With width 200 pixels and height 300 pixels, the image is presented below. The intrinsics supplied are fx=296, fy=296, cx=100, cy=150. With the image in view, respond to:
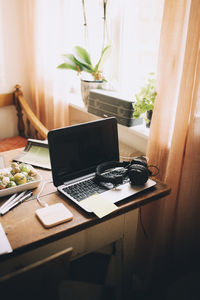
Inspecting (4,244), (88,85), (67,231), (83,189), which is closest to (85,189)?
(83,189)

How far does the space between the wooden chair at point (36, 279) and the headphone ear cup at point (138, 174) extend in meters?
0.51

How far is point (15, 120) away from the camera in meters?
2.73

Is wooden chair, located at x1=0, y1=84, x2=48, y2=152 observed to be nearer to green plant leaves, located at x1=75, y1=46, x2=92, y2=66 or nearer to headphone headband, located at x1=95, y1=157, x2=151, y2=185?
green plant leaves, located at x1=75, y1=46, x2=92, y2=66

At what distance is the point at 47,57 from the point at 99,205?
5.15 feet

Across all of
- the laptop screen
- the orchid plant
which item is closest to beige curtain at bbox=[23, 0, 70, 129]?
the orchid plant

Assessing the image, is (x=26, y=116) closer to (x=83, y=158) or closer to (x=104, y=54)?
(x=104, y=54)

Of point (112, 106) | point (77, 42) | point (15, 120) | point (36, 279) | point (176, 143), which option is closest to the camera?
point (36, 279)

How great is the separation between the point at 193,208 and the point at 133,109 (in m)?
0.63

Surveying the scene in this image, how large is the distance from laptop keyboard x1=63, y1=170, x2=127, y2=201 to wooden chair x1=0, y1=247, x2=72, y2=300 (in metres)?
0.37

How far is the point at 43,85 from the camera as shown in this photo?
8.16 ft

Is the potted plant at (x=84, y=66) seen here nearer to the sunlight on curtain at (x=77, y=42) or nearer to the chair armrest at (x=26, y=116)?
the sunlight on curtain at (x=77, y=42)

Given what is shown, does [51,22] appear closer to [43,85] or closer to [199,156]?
[43,85]

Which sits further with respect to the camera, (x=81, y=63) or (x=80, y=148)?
(x=81, y=63)

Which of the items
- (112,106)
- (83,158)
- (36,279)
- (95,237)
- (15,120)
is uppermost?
(112,106)
